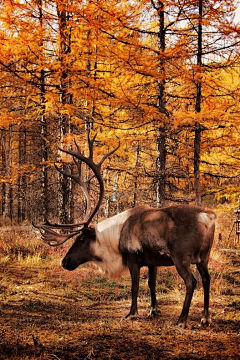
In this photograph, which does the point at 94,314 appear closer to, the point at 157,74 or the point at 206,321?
the point at 206,321

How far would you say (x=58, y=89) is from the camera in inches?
499

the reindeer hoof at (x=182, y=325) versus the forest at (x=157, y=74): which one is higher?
the forest at (x=157, y=74)

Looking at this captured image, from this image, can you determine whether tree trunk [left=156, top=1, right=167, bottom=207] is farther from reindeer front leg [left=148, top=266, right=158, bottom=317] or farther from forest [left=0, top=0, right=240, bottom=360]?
reindeer front leg [left=148, top=266, right=158, bottom=317]

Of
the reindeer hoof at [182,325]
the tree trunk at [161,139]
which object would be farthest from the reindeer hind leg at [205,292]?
the tree trunk at [161,139]

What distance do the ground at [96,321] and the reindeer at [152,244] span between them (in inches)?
20.1

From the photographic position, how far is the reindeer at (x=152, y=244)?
5422 millimetres

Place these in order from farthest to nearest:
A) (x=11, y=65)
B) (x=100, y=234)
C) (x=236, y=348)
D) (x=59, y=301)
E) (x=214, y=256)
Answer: (x=11, y=65), (x=214, y=256), (x=59, y=301), (x=100, y=234), (x=236, y=348)

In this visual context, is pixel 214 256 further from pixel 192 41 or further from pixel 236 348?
pixel 236 348

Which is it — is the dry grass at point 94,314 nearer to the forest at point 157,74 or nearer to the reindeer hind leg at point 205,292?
the reindeer hind leg at point 205,292

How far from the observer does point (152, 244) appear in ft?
18.7

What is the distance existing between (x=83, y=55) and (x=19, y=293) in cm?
663

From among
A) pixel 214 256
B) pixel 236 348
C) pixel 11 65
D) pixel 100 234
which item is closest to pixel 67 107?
pixel 11 65

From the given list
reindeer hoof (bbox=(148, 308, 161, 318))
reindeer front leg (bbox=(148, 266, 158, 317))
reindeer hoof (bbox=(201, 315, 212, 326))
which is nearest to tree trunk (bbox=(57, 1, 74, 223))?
reindeer front leg (bbox=(148, 266, 158, 317))

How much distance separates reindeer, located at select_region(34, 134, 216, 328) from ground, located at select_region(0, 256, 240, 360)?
1.68 feet
